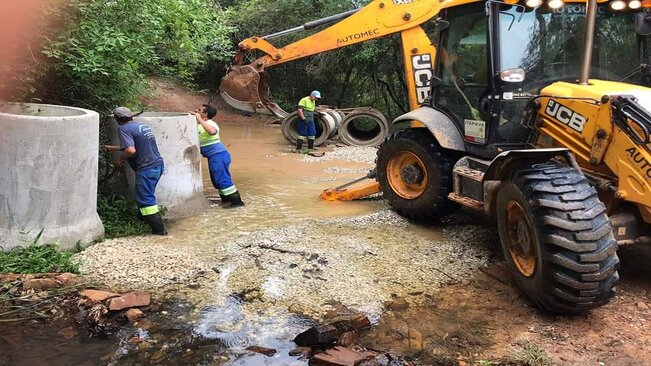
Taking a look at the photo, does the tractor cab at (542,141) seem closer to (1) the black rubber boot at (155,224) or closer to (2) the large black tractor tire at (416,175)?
(2) the large black tractor tire at (416,175)

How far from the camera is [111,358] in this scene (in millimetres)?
3461

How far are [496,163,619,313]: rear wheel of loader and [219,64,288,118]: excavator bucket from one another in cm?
859

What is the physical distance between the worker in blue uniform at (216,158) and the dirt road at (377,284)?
15.0 inches

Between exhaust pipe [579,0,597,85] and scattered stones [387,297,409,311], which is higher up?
exhaust pipe [579,0,597,85]

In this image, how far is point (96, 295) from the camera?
416cm

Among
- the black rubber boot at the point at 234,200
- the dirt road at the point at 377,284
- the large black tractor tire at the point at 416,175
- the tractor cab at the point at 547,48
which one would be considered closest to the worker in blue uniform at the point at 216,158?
the black rubber boot at the point at 234,200

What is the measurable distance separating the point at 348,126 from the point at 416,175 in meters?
8.69

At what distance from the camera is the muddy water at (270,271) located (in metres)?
3.74

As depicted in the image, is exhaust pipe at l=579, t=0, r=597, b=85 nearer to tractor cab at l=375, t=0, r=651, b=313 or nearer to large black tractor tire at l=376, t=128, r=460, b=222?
tractor cab at l=375, t=0, r=651, b=313

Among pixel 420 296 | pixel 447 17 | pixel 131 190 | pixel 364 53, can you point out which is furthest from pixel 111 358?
pixel 364 53

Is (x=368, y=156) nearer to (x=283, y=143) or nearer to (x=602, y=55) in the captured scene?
(x=283, y=143)

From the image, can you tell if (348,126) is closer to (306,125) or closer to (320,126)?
(320,126)

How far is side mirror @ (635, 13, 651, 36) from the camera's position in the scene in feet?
16.0

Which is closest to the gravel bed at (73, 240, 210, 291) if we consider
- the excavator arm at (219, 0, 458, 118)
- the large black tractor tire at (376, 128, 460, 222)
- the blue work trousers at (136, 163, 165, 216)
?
the blue work trousers at (136, 163, 165, 216)
